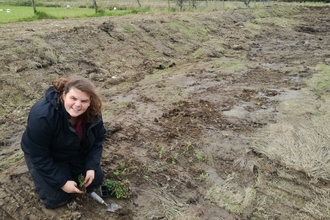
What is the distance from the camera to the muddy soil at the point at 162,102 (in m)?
3.35

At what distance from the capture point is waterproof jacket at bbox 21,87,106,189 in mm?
2676

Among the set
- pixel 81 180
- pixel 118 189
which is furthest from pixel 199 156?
pixel 81 180

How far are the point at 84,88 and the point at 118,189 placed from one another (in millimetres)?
1303

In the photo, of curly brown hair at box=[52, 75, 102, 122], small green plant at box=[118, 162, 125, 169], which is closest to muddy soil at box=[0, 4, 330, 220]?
small green plant at box=[118, 162, 125, 169]

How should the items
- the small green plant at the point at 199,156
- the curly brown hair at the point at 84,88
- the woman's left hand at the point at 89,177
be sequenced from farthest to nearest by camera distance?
the small green plant at the point at 199,156 → the woman's left hand at the point at 89,177 → the curly brown hair at the point at 84,88

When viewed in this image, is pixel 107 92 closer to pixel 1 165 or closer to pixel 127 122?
pixel 127 122

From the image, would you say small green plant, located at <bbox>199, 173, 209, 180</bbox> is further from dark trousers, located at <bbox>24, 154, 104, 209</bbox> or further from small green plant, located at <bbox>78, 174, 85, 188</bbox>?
dark trousers, located at <bbox>24, 154, 104, 209</bbox>

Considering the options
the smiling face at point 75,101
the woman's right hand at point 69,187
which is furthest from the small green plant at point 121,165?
the smiling face at point 75,101

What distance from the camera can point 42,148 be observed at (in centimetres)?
274

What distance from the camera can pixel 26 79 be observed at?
253 inches

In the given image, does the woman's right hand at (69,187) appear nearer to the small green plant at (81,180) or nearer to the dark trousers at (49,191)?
the dark trousers at (49,191)

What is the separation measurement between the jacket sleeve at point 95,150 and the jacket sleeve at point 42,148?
30 centimetres

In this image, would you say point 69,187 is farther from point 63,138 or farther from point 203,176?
point 203,176

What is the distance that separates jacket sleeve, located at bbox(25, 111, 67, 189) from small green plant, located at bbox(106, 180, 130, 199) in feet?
1.95
